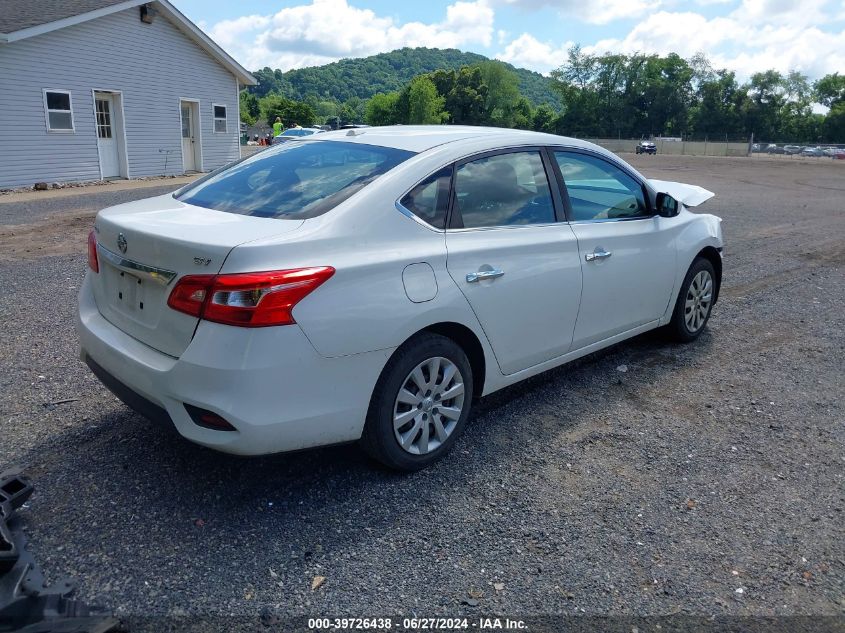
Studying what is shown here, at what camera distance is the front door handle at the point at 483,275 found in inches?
134

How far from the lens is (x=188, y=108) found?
70.9 feet

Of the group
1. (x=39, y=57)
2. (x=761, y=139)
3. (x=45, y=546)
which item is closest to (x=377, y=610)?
(x=45, y=546)

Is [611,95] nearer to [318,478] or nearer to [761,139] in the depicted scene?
[761,139]

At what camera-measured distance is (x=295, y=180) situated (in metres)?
3.47

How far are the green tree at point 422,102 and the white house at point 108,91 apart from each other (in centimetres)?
6378

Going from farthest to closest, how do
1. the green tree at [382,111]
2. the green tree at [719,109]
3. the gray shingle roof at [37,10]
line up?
the green tree at [719,109] < the green tree at [382,111] < the gray shingle roof at [37,10]

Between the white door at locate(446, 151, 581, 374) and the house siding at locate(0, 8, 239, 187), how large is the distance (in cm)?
1622

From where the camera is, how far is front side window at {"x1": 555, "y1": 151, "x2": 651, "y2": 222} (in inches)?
167

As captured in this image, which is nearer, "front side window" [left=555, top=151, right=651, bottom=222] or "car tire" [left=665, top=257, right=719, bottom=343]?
"front side window" [left=555, top=151, right=651, bottom=222]

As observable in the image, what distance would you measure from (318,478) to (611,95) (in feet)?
372

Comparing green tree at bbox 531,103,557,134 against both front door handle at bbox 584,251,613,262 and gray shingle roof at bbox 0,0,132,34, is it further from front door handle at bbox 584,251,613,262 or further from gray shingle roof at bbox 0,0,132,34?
front door handle at bbox 584,251,613,262

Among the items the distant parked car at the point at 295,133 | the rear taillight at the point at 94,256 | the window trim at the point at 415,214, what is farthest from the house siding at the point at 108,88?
the window trim at the point at 415,214

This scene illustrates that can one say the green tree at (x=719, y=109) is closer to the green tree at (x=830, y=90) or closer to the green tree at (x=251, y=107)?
the green tree at (x=830, y=90)

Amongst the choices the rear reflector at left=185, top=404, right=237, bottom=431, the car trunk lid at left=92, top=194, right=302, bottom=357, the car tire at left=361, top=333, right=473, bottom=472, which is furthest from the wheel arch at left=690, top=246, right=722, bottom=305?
the rear reflector at left=185, top=404, right=237, bottom=431
